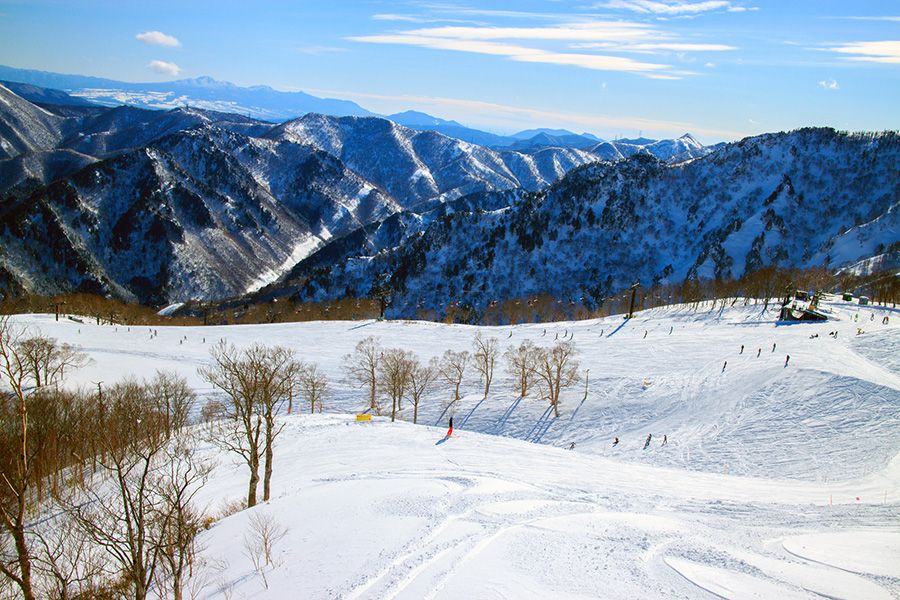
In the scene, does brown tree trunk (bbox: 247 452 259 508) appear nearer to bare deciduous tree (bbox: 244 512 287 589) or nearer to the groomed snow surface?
the groomed snow surface

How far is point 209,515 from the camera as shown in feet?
103

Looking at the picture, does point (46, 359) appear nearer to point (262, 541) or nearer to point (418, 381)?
point (418, 381)

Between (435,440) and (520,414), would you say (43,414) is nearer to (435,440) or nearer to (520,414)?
(435,440)

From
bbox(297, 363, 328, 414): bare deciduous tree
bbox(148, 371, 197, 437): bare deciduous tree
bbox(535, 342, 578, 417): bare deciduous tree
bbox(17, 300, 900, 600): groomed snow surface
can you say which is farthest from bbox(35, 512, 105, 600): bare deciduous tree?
bbox(535, 342, 578, 417): bare deciduous tree

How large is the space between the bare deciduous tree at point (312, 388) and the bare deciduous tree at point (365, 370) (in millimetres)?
4682

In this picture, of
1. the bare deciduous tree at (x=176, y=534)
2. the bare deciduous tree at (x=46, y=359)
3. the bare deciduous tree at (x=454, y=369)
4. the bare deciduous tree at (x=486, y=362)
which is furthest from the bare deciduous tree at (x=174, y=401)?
the bare deciduous tree at (x=486, y=362)

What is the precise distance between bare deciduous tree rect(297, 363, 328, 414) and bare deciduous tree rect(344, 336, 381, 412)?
4.68 metres

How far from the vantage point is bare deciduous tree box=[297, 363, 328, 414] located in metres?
69.8

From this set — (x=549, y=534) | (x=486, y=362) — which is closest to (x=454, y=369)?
(x=486, y=362)

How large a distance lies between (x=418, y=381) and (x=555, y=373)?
18747mm

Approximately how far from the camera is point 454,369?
71.9 m

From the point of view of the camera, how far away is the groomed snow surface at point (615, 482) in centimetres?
1898

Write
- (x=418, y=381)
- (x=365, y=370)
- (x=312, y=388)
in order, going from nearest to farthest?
1. (x=312, y=388)
2. (x=418, y=381)
3. (x=365, y=370)

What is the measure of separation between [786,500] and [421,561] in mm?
25521
